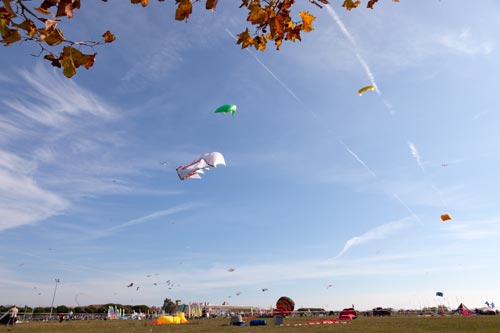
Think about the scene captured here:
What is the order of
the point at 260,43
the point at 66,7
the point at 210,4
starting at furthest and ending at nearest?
the point at 260,43, the point at 210,4, the point at 66,7

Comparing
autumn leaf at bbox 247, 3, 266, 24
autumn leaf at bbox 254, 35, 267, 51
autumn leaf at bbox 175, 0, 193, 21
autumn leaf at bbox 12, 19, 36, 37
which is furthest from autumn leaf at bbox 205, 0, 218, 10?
autumn leaf at bbox 12, 19, 36, 37

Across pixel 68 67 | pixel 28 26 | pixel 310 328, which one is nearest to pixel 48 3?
pixel 28 26

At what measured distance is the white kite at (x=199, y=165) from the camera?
27.8 metres

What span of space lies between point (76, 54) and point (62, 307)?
489ft

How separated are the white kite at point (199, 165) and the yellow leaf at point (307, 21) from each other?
77.2 feet

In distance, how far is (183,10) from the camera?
3.37 meters

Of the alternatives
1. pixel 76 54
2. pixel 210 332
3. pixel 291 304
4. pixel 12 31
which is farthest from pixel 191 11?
pixel 291 304

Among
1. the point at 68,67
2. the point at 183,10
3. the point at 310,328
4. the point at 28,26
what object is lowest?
the point at 310,328

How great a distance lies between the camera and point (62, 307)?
130 meters

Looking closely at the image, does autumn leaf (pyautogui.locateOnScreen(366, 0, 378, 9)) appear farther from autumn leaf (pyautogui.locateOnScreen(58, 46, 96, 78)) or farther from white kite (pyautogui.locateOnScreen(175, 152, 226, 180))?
white kite (pyautogui.locateOnScreen(175, 152, 226, 180))

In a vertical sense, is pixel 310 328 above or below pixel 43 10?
below

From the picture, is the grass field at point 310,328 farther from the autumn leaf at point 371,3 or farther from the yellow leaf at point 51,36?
the yellow leaf at point 51,36

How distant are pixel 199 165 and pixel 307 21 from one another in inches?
986

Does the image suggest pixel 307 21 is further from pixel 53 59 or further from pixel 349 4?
pixel 53 59
